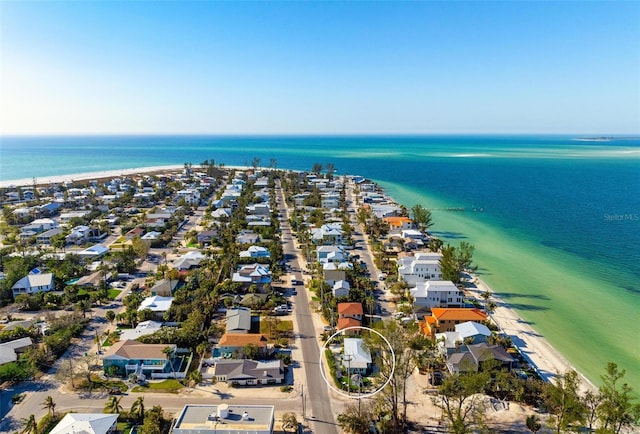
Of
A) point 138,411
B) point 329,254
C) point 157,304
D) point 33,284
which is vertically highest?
point 329,254

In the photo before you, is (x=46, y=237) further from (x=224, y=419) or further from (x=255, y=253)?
(x=224, y=419)

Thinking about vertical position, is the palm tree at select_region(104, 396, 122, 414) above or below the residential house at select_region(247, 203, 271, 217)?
below

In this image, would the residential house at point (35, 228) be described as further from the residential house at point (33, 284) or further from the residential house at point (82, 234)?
the residential house at point (33, 284)

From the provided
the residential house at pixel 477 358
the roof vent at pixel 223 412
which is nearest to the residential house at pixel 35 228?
the roof vent at pixel 223 412

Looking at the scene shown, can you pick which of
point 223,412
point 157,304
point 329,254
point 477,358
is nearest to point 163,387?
point 223,412

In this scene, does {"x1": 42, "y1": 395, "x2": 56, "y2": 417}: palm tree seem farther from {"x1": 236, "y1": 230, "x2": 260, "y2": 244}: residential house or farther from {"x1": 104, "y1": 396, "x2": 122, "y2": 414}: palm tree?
{"x1": 236, "y1": 230, "x2": 260, "y2": 244}: residential house

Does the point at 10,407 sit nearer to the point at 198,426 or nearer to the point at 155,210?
the point at 198,426

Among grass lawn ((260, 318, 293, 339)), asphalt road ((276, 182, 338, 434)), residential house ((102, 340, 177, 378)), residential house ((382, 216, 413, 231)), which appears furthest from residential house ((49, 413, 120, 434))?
residential house ((382, 216, 413, 231))
